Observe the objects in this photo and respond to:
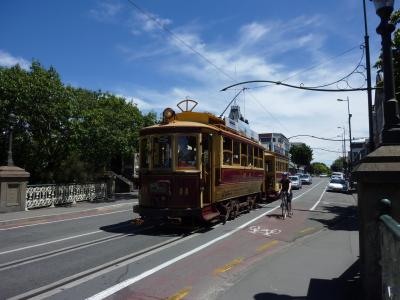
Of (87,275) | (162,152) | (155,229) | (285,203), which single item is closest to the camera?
(87,275)

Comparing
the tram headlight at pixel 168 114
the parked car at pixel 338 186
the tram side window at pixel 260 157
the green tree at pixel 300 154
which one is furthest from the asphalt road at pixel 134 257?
the green tree at pixel 300 154

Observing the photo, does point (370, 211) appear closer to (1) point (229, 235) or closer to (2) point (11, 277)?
(2) point (11, 277)

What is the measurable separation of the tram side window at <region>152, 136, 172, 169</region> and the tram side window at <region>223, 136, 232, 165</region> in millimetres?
2202

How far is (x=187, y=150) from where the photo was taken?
41.7 feet

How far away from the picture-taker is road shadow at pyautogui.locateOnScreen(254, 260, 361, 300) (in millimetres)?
6333

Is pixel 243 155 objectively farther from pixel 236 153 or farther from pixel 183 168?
pixel 183 168

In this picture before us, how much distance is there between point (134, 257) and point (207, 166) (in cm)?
465

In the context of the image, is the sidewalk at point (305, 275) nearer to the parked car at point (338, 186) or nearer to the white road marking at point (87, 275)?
the white road marking at point (87, 275)

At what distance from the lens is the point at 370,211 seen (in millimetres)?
5504

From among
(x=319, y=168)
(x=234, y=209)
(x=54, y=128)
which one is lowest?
(x=234, y=209)

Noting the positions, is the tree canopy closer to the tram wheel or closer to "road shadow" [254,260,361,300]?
the tram wheel

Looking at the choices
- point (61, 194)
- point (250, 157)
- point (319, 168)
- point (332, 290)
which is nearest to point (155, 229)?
point (250, 157)

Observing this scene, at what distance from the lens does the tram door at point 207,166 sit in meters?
12.9

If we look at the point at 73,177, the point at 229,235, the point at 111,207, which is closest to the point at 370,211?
the point at 229,235
